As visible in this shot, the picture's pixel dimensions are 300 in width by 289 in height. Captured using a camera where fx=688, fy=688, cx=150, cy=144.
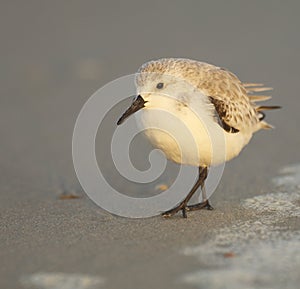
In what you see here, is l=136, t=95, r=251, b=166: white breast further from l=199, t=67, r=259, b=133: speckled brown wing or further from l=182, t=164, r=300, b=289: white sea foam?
l=182, t=164, r=300, b=289: white sea foam

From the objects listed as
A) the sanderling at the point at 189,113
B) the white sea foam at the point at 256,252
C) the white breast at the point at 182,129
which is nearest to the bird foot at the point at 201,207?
Result: the sanderling at the point at 189,113

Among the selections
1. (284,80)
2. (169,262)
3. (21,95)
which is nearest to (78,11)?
(21,95)

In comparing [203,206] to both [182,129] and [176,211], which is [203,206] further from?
[182,129]

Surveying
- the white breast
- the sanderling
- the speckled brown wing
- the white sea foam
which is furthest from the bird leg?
the speckled brown wing

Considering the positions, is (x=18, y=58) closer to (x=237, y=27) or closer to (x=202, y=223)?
(x=237, y=27)

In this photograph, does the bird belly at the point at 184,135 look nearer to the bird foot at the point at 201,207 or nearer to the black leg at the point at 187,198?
the black leg at the point at 187,198
